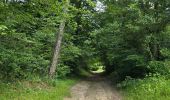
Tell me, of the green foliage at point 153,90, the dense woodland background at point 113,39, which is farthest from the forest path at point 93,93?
the green foliage at point 153,90

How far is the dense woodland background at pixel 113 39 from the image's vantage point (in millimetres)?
11094

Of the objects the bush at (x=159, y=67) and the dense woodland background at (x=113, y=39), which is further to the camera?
the bush at (x=159, y=67)

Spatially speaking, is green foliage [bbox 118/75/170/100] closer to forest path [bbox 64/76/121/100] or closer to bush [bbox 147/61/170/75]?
bush [bbox 147/61/170/75]

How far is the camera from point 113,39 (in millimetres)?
21875

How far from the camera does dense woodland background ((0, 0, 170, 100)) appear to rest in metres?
11.1

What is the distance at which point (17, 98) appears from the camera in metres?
12.2

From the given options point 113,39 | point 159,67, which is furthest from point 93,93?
point 113,39

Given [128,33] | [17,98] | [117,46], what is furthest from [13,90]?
[117,46]

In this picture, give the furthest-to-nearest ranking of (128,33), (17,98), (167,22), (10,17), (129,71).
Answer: (129,71), (128,33), (167,22), (17,98), (10,17)

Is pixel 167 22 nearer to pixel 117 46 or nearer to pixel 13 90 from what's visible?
pixel 117 46

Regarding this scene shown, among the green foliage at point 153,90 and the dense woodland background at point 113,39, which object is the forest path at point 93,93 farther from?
the green foliage at point 153,90

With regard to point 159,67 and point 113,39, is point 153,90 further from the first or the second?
point 113,39

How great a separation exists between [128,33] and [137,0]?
2.22 metres

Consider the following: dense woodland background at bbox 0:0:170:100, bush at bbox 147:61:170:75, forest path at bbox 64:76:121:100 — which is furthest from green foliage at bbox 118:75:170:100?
forest path at bbox 64:76:121:100
